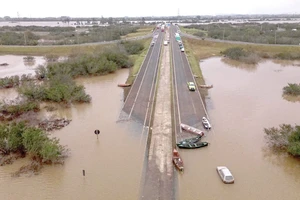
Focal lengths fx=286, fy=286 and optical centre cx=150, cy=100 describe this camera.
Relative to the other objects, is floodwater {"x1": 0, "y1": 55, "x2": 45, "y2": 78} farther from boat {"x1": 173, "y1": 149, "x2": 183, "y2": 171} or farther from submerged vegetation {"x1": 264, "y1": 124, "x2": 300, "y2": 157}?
submerged vegetation {"x1": 264, "y1": 124, "x2": 300, "y2": 157}

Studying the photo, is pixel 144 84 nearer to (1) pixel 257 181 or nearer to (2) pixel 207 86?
(2) pixel 207 86

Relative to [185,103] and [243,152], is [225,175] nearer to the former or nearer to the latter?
[243,152]

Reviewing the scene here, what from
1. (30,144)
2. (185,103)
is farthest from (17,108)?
(185,103)

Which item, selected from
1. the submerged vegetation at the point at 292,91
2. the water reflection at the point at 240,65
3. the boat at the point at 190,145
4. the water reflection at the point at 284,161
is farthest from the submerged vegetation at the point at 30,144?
the water reflection at the point at 240,65

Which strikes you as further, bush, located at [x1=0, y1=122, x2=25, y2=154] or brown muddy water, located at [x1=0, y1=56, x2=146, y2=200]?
bush, located at [x1=0, y1=122, x2=25, y2=154]

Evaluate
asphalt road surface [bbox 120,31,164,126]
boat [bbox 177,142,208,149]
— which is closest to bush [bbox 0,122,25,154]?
asphalt road surface [bbox 120,31,164,126]

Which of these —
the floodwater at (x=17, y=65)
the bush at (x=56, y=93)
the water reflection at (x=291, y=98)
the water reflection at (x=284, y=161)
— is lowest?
the water reflection at (x=284, y=161)

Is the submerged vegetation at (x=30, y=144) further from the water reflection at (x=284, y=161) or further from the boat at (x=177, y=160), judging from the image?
the water reflection at (x=284, y=161)
